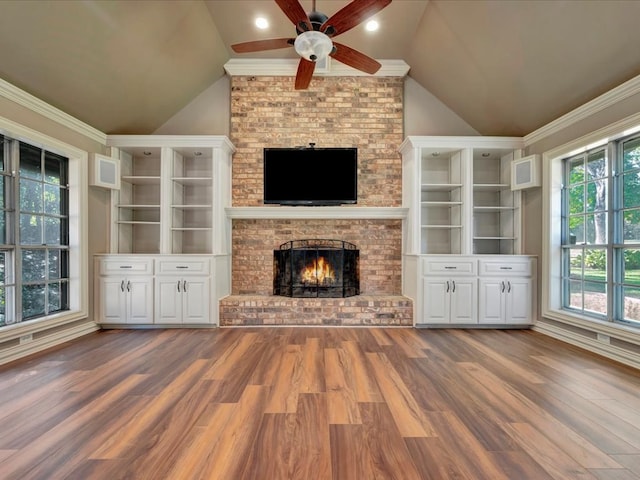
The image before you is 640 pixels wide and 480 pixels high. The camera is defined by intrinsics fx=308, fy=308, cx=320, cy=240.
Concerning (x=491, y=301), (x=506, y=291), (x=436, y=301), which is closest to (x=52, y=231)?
(x=436, y=301)

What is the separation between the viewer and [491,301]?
3.88 m

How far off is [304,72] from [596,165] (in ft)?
10.7

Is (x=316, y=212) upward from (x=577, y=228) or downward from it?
upward

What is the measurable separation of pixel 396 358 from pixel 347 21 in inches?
116

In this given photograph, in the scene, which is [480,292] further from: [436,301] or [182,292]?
[182,292]

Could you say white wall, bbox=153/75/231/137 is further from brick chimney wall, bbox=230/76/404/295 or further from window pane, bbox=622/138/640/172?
window pane, bbox=622/138/640/172

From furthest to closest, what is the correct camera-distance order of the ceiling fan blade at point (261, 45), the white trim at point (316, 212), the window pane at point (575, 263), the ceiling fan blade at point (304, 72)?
the white trim at point (316, 212) < the window pane at point (575, 263) < the ceiling fan blade at point (304, 72) < the ceiling fan blade at point (261, 45)

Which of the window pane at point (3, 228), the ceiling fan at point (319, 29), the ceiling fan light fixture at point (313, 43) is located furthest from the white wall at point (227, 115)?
the ceiling fan light fixture at point (313, 43)

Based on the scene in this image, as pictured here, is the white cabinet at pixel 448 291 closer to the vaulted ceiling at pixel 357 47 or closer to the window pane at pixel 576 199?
the window pane at pixel 576 199

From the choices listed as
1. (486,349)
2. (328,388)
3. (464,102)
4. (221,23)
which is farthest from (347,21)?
(486,349)

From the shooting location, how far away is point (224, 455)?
1502 millimetres

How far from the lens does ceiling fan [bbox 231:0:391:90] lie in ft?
7.80

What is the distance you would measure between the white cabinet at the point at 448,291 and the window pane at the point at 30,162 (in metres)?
4.49

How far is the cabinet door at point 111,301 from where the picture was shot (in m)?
3.85
